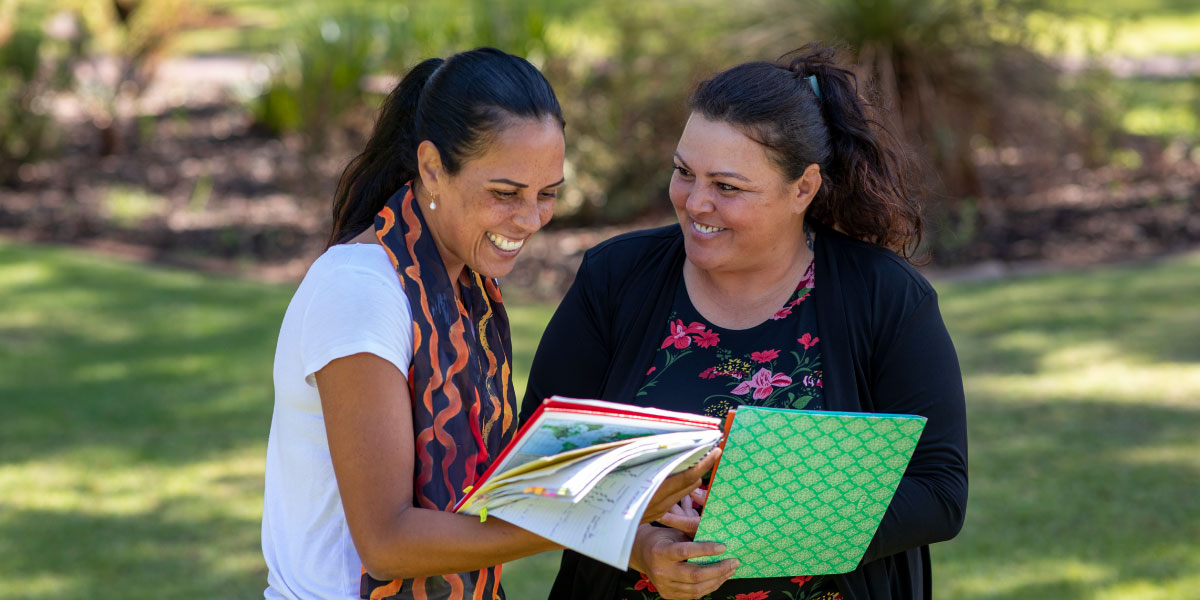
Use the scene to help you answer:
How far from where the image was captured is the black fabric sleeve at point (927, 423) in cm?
258

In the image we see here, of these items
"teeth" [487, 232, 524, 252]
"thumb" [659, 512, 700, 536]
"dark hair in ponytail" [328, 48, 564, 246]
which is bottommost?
"thumb" [659, 512, 700, 536]

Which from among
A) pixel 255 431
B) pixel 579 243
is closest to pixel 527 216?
pixel 255 431

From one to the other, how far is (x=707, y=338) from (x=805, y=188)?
424 mm

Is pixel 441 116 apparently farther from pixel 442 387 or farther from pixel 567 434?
pixel 567 434

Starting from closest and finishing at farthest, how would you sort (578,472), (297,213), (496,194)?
(578,472)
(496,194)
(297,213)

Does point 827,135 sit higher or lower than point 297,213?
lower

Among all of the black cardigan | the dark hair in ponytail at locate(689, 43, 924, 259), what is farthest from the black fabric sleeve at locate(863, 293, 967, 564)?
the dark hair in ponytail at locate(689, 43, 924, 259)

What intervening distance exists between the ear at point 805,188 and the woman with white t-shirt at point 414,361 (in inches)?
29.0

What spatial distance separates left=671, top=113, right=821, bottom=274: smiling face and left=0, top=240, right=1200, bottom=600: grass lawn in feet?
7.75

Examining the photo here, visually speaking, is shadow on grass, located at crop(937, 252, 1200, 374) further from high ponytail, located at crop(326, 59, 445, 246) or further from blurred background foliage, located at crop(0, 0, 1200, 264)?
high ponytail, located at crop(326, 59, 445, 246)

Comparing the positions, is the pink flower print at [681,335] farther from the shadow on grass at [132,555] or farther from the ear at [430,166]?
the shadow on grass at [132,555]

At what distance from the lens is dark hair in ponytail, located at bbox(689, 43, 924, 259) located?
2.71 meters

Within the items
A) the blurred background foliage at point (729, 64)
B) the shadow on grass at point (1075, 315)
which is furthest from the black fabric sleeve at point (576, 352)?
the blurred background foliage at point (729, 64)

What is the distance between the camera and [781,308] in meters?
2.78
